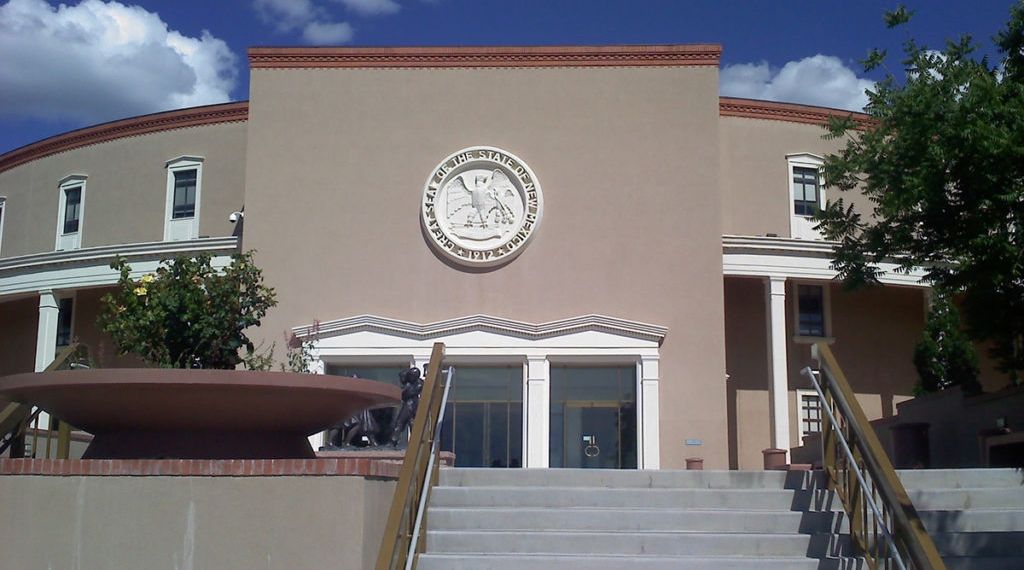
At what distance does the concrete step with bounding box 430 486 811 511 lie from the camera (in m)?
9.84

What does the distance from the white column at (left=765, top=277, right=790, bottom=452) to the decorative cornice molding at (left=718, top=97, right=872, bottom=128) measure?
20.1ft

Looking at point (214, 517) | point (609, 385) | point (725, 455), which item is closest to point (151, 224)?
point (609, 385)

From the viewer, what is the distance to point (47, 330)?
31828 millimetres

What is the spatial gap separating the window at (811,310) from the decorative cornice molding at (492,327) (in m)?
6.97

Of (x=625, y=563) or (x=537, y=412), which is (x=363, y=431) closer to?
(x=625, y=563)

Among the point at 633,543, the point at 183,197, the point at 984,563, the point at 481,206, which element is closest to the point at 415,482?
the point at 633,543

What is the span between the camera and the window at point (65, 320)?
3506 centimetres

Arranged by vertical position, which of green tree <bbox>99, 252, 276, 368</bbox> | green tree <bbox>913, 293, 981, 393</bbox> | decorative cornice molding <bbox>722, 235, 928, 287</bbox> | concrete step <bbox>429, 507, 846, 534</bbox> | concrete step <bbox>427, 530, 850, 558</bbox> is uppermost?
decorative cornice molding <bbox>722, 235, 928, 287</bbox>

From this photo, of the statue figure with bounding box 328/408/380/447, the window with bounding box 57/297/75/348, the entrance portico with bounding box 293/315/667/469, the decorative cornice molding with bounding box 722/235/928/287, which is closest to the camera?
the statue figure with bounding box 328/408/380/447

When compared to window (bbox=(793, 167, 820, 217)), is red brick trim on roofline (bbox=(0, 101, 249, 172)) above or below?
above

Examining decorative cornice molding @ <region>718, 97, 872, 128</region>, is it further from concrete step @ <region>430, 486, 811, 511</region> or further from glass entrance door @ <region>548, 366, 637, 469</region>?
concrete step @ <region>430, 486, 811, 511</region>

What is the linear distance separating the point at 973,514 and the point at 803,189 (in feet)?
79.3

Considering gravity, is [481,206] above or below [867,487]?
above

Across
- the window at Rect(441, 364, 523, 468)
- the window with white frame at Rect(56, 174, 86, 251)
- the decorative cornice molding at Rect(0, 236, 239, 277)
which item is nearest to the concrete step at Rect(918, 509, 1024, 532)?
the window at Rect(441, 364, 523, 468)
